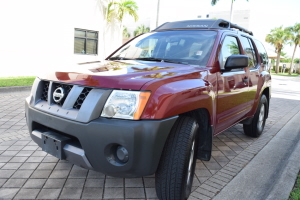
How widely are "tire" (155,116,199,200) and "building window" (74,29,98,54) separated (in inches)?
479

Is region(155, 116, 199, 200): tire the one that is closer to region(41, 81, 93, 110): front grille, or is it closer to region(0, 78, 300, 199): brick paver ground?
region(0, 78, 300, 199): brick paver ground

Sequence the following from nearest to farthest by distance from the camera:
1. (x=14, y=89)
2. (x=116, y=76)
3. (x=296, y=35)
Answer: (x=116, y=76) < (x=14, y=89) < (x=296, y=35)

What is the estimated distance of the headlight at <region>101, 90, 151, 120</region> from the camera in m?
1.97

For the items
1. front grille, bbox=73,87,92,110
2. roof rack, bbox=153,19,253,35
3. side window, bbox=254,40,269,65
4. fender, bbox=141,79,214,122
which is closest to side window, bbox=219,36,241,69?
roof rack, bbox=153,19,253,35

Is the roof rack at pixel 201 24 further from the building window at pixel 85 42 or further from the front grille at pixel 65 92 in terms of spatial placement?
the building window at pixel 85 42

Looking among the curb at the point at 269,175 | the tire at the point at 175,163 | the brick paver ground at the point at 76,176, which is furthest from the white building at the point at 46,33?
the tire at the point at 175,163

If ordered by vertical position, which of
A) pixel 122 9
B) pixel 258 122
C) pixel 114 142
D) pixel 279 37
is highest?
pixel 279 37

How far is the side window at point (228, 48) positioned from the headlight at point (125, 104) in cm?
147

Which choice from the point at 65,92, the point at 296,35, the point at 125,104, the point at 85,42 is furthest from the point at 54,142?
the point at 296,35

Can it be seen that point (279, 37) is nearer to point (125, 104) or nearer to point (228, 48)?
point (228, 48)

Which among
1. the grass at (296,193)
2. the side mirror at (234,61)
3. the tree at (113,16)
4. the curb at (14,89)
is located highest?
the tree at (113,16)

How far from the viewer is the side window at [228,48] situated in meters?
3.14

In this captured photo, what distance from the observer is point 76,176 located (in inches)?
116

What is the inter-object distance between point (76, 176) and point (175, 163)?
4.42 feet
